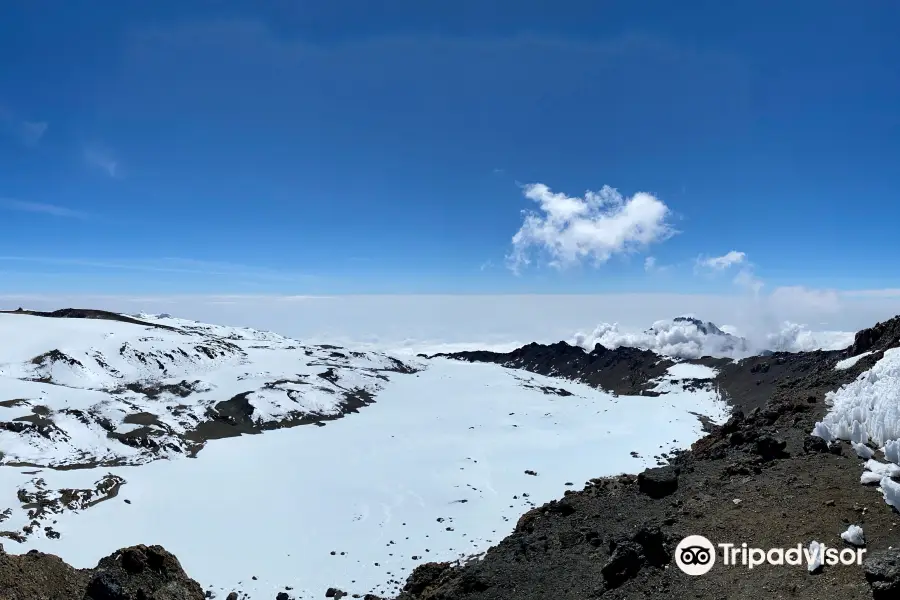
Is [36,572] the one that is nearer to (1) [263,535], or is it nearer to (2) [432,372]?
(1) [263,535]

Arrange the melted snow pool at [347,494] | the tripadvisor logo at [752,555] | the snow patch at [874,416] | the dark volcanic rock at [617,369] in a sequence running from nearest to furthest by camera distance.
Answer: the tripadvisor logo at [752,555]
the snow patch at [874,416]
the melted snow pool at [347,494]
the dark volcanic rock at [617,369]

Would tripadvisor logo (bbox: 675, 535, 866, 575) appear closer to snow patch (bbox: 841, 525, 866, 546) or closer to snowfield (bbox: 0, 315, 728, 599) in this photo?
snow patch (bbox: 841, 525, 866, 546)

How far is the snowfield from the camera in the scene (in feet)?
106

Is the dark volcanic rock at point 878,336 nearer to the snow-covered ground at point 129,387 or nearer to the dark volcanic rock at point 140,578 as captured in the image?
the dark volcanic rock at point 140,578

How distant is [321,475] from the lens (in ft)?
164

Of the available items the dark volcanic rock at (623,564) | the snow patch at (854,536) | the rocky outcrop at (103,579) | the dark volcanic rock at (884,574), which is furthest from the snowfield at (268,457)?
the dark volcanic rock at (884,574)

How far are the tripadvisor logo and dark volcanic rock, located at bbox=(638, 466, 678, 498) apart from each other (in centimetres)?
648

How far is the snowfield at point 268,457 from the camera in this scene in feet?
106

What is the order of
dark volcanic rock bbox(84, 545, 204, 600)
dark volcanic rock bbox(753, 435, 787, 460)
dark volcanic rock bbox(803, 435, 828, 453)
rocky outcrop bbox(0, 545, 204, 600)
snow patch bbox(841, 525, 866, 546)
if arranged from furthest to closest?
dark volcanic rock bbox(753, 435, 787, 460)
dark volcanic rock bbox(803, 435, 828, 453)
dark volcanic rock bbox(84, 545, 204, 600)
rocky outcrop bbox(0, 545, 204, 600)
snow patch bbox(841, 525, 866, 546)

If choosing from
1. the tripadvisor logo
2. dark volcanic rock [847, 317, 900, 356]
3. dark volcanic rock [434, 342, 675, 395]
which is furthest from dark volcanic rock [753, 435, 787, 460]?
dark volcanic rock [434, 342, 675, 395]

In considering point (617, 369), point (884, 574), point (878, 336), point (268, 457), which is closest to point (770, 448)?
point (884, 574)

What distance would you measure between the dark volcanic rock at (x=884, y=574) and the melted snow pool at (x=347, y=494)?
Answer: 22856 millimetres

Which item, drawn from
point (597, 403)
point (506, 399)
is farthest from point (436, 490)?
point (597, 403)

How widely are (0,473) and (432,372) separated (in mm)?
109374
